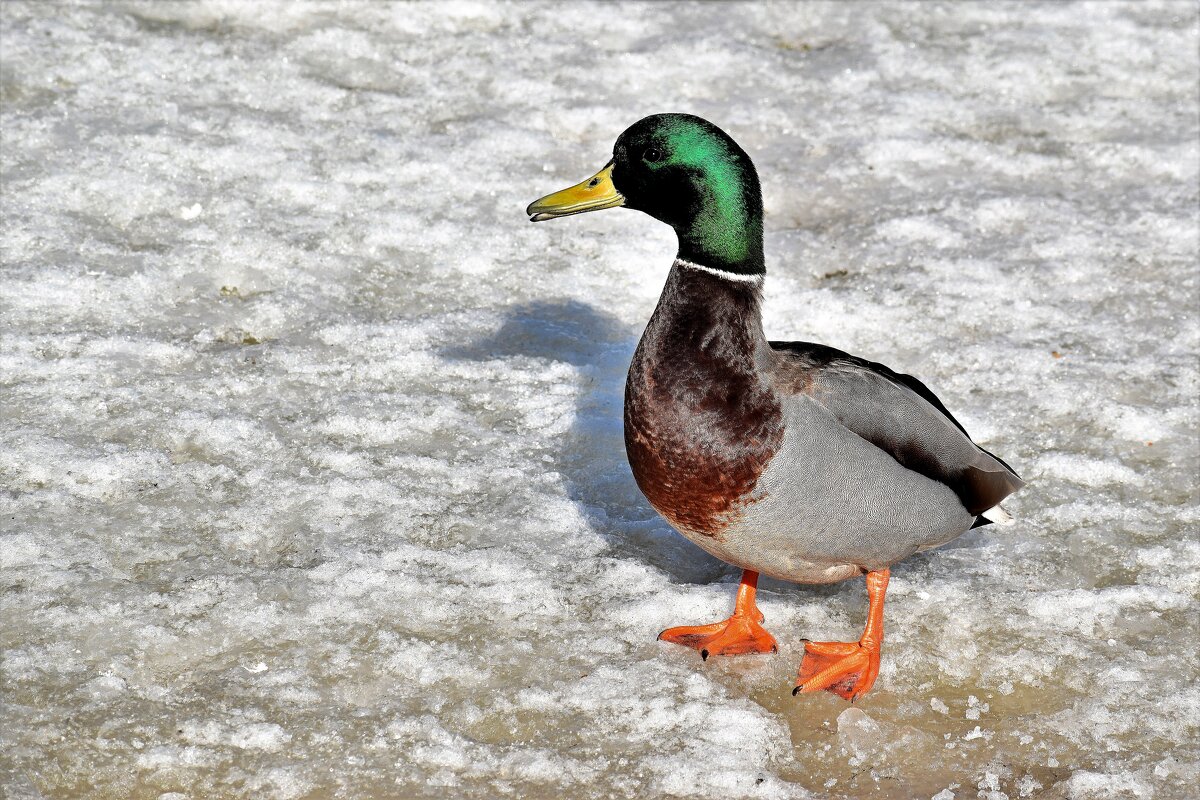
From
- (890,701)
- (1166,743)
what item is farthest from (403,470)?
(1166,743)

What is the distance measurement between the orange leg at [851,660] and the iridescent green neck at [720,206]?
3.08 feet

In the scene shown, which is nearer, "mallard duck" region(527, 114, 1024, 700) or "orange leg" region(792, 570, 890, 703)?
"mallard duck" region(527, 114, 1024, 700)

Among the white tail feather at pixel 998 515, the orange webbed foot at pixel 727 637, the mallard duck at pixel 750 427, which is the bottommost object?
the orange webbed foot at pixel 727 637

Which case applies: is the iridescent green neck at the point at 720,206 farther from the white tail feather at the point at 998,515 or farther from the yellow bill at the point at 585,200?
the white tail feather at the point at 998,515

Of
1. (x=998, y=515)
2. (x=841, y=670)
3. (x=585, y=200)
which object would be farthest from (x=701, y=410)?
(x=998, y=515)

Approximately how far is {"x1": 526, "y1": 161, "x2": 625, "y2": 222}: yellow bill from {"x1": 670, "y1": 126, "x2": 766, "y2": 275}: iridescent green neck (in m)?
0.21

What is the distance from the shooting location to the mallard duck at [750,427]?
128 inches

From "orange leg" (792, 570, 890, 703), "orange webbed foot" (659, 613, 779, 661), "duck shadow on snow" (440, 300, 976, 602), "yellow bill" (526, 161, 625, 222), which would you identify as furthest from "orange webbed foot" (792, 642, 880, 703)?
"yellow bill" (526, 161, 625, 222)

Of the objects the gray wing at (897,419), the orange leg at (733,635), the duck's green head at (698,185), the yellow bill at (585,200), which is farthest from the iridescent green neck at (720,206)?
the orange leg at (733,635)

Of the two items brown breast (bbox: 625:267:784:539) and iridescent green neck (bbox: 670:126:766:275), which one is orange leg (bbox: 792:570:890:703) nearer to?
brown breast (bbox: 625:267:784:539)

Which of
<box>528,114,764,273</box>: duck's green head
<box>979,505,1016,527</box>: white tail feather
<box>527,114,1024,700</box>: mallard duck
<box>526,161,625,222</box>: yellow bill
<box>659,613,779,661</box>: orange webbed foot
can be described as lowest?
<box>659,613,779,661</box>: orange webbed foot

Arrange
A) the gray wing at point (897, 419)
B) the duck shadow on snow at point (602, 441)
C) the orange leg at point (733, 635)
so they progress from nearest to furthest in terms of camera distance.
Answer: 1. the gray wing at point (897, 419)
2. the orange leg at point (733, 635)
3. the duck shadow on snow at point (602, 441)

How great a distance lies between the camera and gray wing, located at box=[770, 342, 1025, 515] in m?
3.41

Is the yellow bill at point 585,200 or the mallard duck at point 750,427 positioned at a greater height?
the yellow bill at point 585,200
